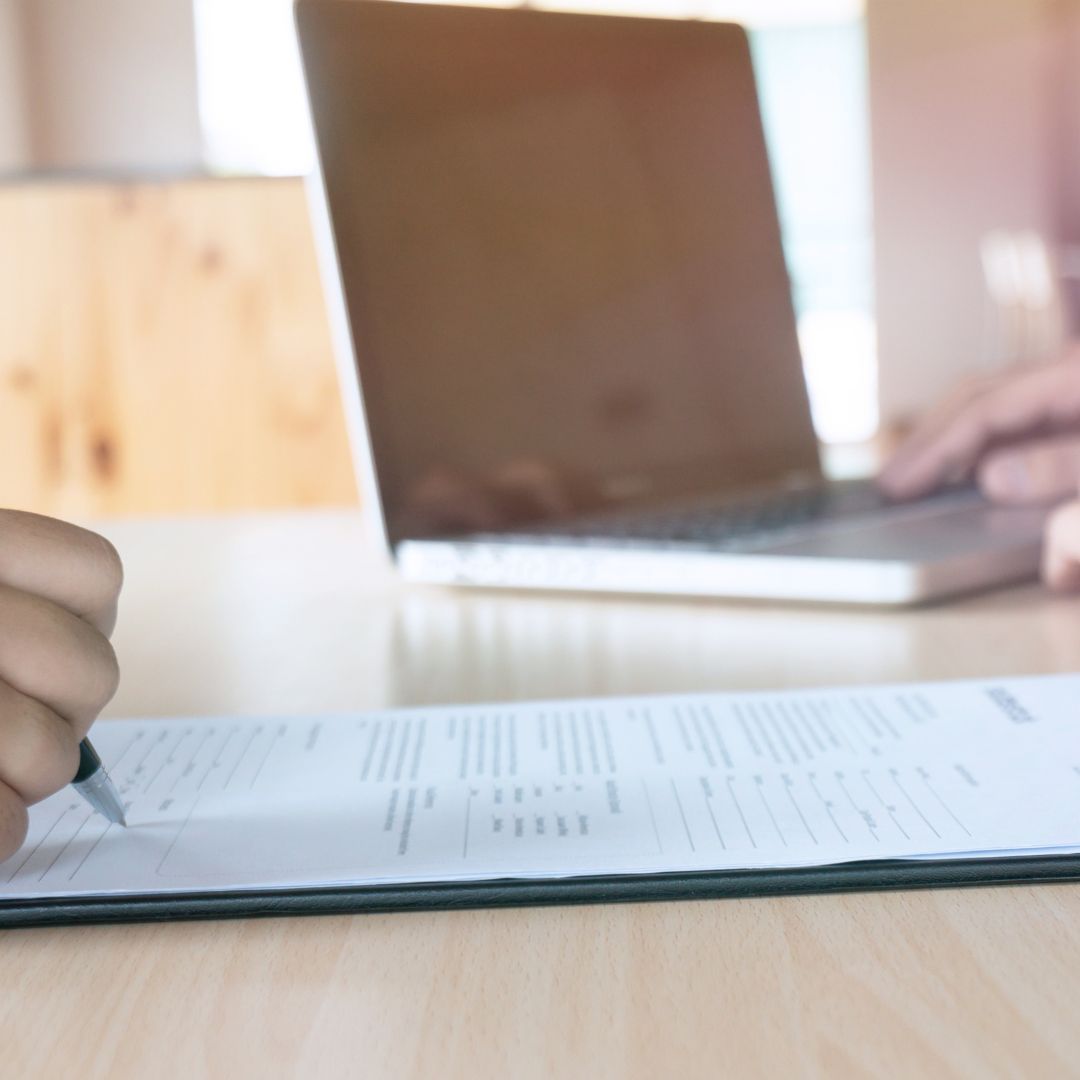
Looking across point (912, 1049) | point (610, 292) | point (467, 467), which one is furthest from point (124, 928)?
point (610, 292)

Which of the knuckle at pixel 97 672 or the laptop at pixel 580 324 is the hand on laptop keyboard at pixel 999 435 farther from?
the knuckle at pixel 97 672

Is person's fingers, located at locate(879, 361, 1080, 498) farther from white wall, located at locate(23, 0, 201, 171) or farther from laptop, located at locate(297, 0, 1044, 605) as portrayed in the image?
white wall, located at locate(23, 0, 201, 171)

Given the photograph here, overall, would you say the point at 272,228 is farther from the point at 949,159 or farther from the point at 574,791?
the point at 949,159

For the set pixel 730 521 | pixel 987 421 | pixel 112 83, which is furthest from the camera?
pixel 112 83

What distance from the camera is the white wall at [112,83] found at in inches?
183

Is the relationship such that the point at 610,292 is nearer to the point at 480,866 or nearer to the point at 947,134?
the point at 480,866

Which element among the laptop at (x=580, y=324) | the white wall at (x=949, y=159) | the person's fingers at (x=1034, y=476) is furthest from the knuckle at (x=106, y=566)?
the white wall at (x=949, y=159)

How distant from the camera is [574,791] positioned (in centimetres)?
38

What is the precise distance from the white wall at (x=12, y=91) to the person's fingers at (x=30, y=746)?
4512 millimetres

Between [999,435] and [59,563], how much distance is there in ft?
2.41

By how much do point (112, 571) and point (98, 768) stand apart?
0.06m

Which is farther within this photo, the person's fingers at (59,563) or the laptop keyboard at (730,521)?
the laptop keyboard at (730,521)

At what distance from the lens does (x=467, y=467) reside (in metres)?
0.79

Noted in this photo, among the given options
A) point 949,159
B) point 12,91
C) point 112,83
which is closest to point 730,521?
point 12,91
